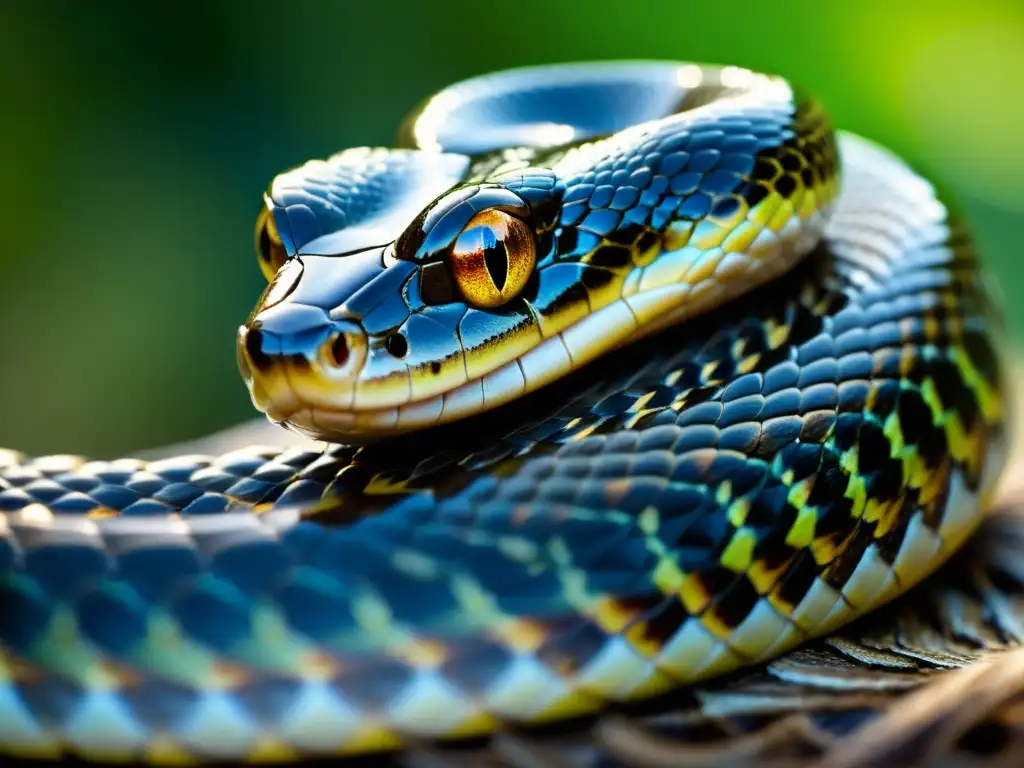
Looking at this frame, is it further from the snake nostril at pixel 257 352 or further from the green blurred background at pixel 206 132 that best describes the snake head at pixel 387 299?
the green blurred background at pixel 206 132

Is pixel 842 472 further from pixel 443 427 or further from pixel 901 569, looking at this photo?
pixel 443 427

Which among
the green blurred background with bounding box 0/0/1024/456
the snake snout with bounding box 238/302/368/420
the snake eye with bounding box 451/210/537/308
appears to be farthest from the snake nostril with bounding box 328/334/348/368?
the green blurred background with bounding box 0/0/1024/456

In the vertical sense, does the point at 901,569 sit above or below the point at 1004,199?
above

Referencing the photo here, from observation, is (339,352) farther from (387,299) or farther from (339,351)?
(387,299)

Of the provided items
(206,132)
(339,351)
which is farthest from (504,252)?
(206,132)

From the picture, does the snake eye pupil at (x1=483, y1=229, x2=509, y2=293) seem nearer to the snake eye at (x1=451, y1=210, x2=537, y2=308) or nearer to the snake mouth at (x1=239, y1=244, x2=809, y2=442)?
the snake eye at (x1=451, y1=210, x2=537, y2=308)

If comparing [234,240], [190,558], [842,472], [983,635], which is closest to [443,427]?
[190,558]
